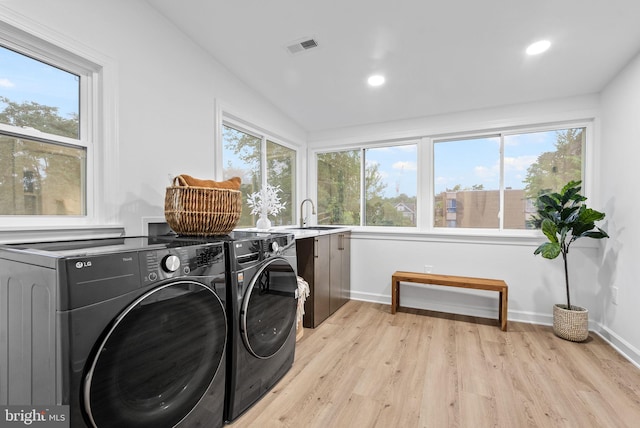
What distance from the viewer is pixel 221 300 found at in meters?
1.28

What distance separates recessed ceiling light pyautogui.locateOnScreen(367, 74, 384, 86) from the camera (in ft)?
8.34

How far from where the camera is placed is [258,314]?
1515 mm

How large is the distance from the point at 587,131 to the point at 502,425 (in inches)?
113

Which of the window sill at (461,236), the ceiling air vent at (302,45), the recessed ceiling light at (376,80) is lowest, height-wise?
the window sill at (461,236)

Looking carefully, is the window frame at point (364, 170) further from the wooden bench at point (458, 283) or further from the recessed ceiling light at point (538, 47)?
the recessed ceiling light at point (538, 47)

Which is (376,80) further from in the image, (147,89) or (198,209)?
(198,209)

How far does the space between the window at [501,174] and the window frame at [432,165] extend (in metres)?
0.05

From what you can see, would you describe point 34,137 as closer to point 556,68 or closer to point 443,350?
point 443,350

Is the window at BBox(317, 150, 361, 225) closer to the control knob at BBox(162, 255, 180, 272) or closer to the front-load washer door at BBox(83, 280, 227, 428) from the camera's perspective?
the front-load washer door at BBox(83, 280, 227, 428)

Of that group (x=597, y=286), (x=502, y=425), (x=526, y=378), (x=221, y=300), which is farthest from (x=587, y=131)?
(x=221, y=300)

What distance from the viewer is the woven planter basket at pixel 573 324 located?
247cm

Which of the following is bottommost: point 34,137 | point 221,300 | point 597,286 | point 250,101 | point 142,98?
point 597,286

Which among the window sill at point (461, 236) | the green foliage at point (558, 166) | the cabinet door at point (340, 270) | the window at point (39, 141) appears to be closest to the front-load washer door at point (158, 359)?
the window at point (39, 141)

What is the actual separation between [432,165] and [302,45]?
6.84ft
